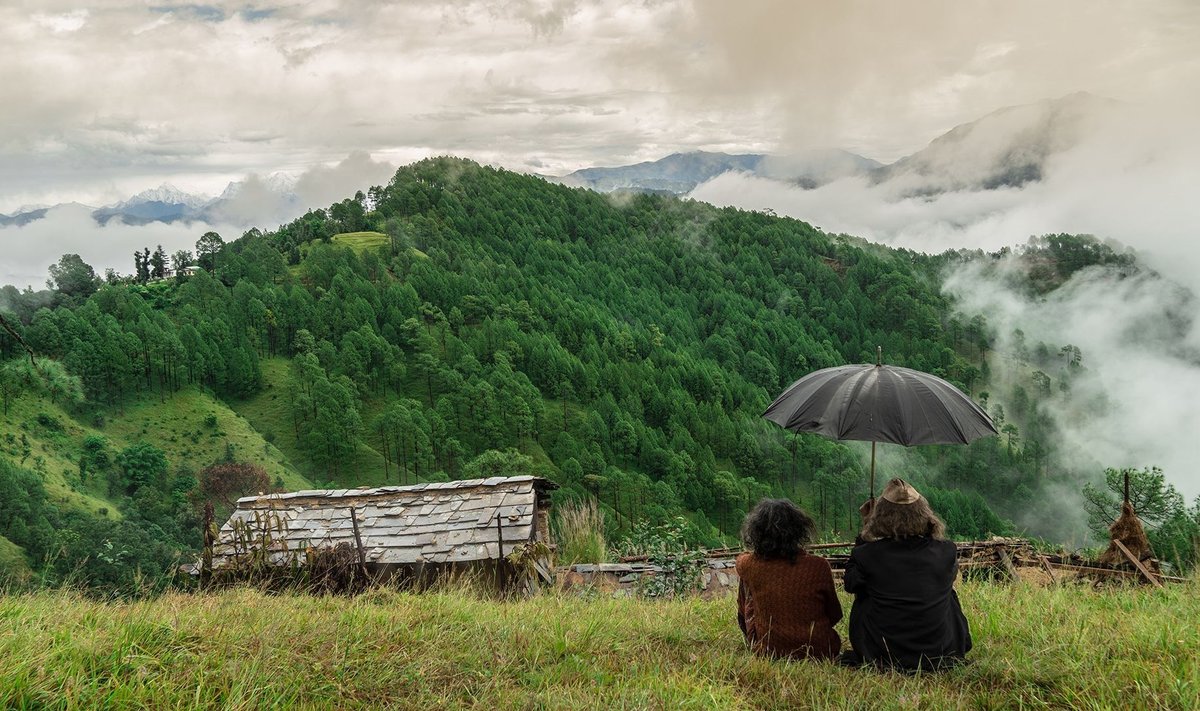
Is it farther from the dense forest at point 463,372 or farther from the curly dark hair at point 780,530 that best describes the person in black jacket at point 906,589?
the dense forest at point 463,372

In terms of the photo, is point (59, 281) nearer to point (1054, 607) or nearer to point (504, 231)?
point (504, 231)

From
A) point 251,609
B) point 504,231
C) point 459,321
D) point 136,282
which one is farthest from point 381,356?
point 251,609

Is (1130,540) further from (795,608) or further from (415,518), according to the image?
(415,518)

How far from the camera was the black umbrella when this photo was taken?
16.3 feet

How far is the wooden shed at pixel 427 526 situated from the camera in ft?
32.3

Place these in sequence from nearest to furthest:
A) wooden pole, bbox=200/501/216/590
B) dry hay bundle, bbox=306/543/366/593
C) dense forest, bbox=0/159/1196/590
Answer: dry hay bundle, bbox=306/543/366/593 → wooden pole, bbox=200/501/216/590 → dense forest, bbox=0/159/1196/590

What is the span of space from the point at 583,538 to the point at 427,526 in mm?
2549

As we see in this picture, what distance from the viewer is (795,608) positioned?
14.3 feet

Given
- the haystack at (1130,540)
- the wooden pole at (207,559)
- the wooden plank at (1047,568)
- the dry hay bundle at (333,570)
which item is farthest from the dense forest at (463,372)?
the haystack at (1130,540)

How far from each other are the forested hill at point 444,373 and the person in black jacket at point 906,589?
98.2 feet

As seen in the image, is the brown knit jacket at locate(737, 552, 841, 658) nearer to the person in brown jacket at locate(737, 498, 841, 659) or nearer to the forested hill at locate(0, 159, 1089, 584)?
the person in brown jacket at locate(737, 498, 841, 659)

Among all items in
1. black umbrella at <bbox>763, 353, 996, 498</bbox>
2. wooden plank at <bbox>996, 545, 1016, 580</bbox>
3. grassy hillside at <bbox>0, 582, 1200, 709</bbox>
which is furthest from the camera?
wooden plank at <bbox>996, 545, 1016, 580</bbox>

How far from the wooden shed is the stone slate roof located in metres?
0.02

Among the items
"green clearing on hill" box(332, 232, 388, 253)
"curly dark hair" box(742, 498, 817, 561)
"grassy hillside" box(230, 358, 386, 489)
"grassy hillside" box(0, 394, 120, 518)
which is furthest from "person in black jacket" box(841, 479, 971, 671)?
"green clearing on hill" box(332, 232, 388, 253)
